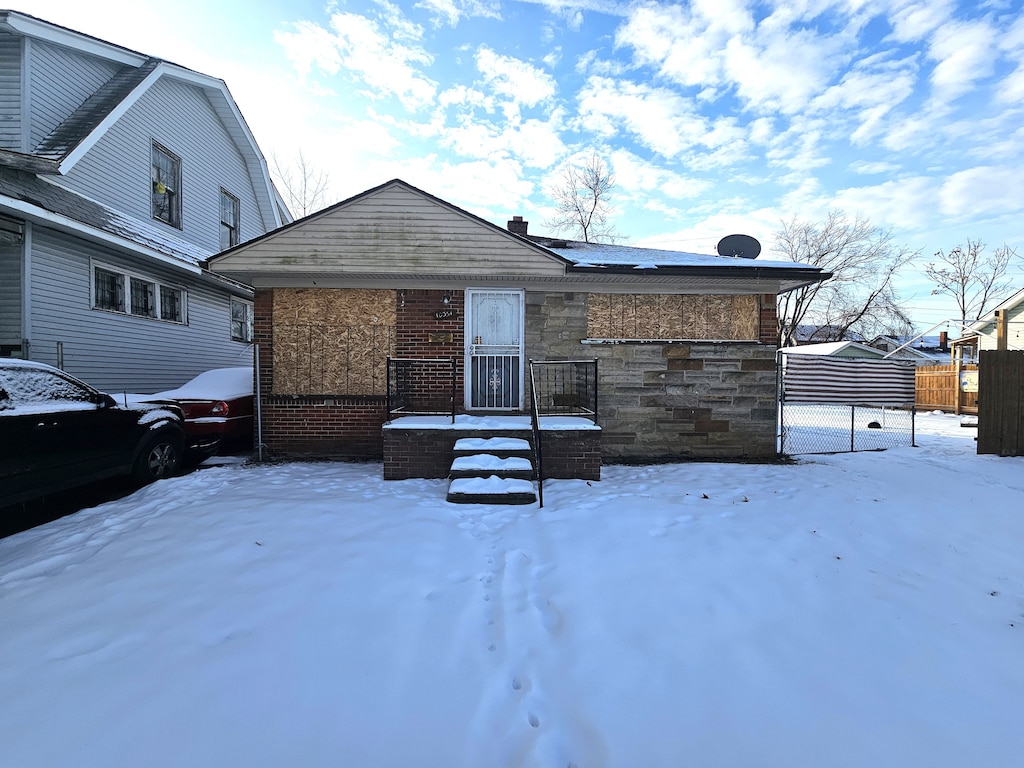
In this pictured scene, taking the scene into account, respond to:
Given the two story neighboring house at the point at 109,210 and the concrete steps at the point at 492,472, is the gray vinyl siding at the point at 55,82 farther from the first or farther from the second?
the concrete steps at the point at 492,472

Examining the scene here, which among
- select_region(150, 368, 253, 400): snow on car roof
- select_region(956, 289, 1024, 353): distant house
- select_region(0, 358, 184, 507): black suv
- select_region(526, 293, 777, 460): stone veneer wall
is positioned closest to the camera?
select_region(0, 358, 184, 507): black suv

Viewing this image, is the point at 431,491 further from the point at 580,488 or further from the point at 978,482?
the point at 978,482

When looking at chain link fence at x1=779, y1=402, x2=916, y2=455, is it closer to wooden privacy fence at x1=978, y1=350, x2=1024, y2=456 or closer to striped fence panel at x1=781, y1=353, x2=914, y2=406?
striped fence panel at x1=781, y1=353, x2=914, y2=406

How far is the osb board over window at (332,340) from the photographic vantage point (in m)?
7.15

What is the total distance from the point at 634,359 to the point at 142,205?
35.2ft

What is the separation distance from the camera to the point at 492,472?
5273 millimetres

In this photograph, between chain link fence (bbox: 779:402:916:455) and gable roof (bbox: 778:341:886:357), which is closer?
chain link fence (bbox: 779:402:916:455)

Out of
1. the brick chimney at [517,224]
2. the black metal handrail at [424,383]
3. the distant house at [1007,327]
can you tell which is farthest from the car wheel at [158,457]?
the distant house at [1007,327]

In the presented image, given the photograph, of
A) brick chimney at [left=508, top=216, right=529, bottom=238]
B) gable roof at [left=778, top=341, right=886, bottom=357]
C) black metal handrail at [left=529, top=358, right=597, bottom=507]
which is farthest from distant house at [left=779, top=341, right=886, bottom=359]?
black metal handrail at [left=529, top=358, right=597, bottom=507]

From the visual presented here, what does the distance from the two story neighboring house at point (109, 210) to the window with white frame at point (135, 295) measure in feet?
0.08

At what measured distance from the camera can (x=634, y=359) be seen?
7258 mm

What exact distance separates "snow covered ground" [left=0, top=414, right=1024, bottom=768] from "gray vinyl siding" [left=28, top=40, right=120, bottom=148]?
8071mm

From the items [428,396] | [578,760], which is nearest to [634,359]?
[428,396]

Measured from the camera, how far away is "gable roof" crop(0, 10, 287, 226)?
7.29 metres
